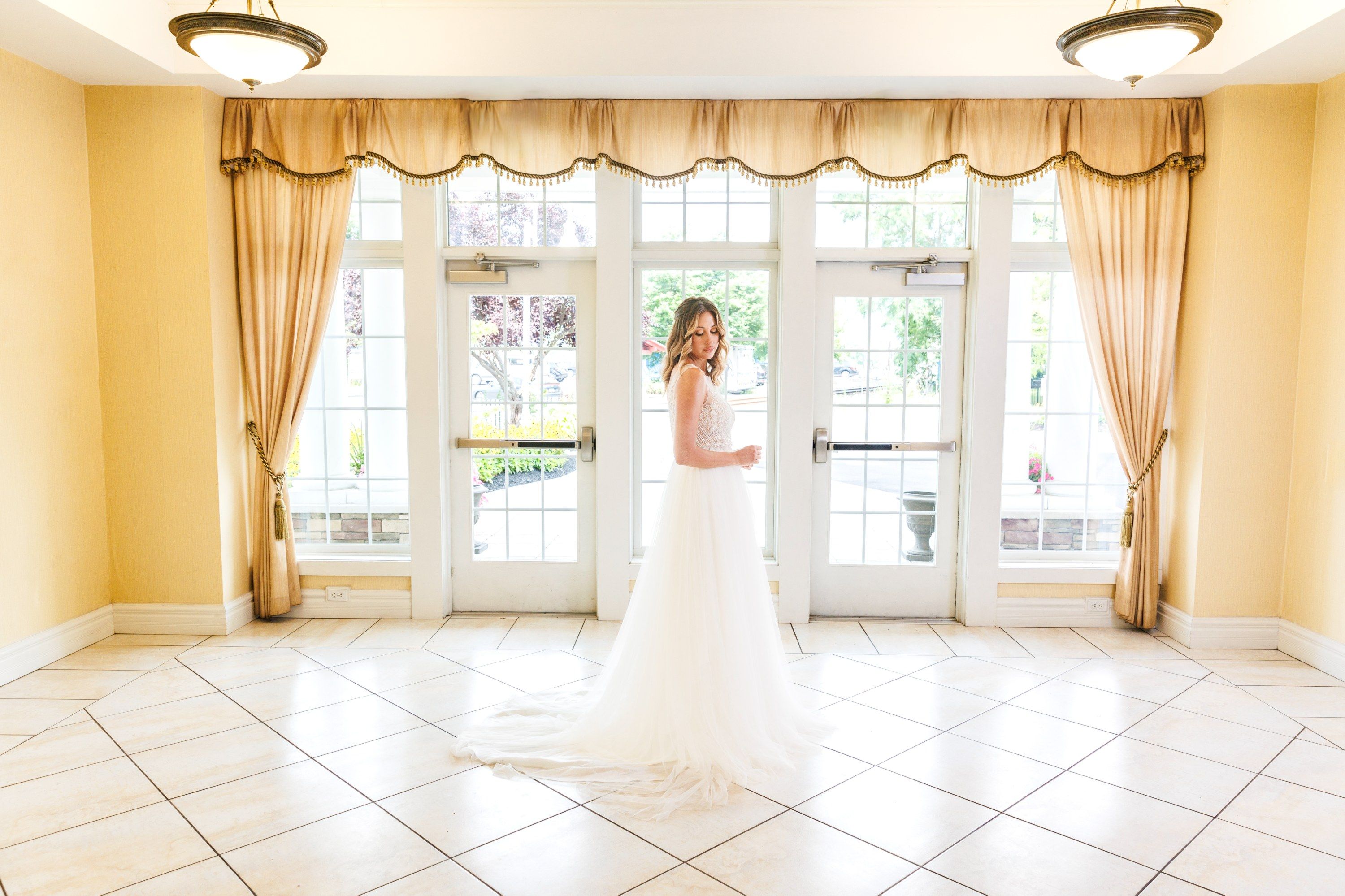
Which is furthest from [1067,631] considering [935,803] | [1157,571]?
[935,803]

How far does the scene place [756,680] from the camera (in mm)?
3109

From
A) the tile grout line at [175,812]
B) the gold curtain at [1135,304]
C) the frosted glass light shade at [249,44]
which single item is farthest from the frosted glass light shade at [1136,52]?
the tile grout line at [175,812]

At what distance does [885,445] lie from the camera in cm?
468

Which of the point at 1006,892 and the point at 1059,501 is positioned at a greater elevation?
the point at 1059,501

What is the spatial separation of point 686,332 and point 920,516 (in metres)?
A: 2.28

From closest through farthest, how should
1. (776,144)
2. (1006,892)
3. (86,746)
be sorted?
1. (1006,892)
2. (86,746)
3. (776,144)

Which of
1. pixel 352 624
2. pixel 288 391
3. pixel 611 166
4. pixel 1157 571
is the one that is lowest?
pixel 352 624

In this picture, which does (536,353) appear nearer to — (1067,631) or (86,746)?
(86,746)

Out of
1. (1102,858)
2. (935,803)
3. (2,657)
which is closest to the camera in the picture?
(1102,858)

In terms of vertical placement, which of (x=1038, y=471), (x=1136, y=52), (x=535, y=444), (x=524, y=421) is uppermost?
(x=1136, y=52)

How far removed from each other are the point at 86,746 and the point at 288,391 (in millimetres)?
2006

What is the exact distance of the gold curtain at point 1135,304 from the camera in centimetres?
431

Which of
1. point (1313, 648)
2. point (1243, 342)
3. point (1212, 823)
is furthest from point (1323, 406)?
point (1212, 823)

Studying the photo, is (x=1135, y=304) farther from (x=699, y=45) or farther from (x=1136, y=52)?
(x=699, y=45)
